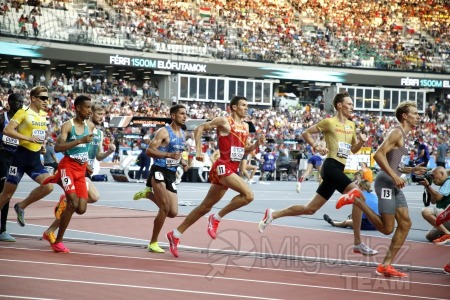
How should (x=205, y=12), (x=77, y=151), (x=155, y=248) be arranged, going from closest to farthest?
(x=77, y=151) < (x=155, y=248) < (x=205, y=12)

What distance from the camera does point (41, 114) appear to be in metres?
10.7

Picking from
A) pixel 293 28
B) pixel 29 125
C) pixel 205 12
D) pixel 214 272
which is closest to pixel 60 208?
pixel 29 125

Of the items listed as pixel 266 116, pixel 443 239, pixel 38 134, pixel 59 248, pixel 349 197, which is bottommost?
pixel 266 116

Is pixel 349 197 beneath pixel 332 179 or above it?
beneath

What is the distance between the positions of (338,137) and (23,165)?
14.1ft

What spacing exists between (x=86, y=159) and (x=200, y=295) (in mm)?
3466

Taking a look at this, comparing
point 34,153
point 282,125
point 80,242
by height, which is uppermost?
point 34,153

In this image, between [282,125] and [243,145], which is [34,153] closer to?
[243,145]

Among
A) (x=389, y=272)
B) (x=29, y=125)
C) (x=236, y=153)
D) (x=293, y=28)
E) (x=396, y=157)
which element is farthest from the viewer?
(x=293, y=28)

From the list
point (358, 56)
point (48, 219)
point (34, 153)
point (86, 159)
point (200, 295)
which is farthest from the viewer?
point (358, 56)

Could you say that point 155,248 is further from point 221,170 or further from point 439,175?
point 439,175

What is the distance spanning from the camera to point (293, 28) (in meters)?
54.3

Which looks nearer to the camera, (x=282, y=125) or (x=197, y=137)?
(x=197, y=137)

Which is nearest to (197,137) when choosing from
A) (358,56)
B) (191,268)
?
(191,268)
